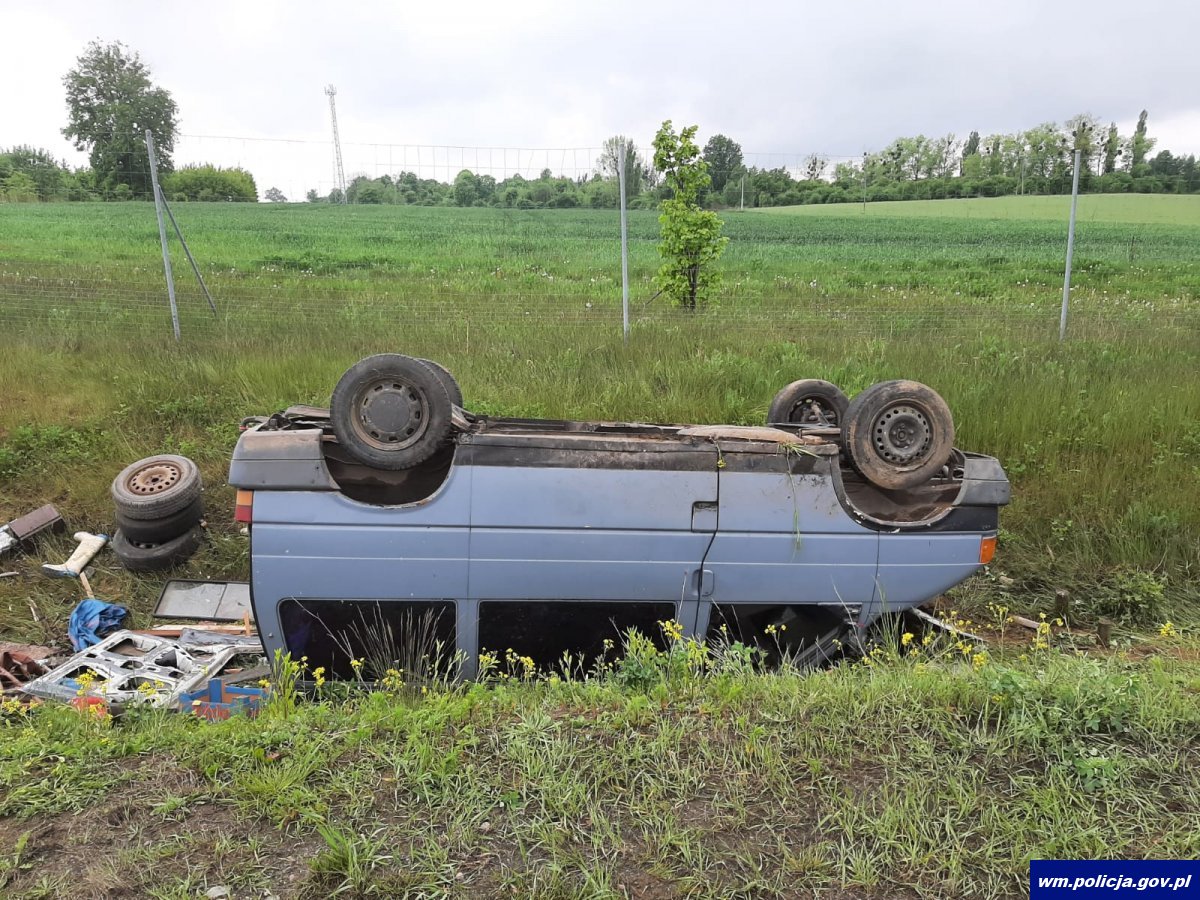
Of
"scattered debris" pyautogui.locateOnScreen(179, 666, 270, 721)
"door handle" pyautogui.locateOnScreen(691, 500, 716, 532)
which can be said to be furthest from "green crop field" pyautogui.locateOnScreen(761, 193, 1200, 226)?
"scattered debris" pyautogui.locateOnScreen(179, 666, 270, 721)

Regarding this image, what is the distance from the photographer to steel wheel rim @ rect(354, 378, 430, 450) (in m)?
3.91

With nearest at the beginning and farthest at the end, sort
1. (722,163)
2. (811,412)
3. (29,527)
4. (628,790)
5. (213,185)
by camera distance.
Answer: (628,790) → (811,412) → (29,527) → (722,163) → (213,185)

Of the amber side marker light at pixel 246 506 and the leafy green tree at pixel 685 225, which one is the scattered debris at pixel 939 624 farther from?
the leafy green tree at pixel 685 225

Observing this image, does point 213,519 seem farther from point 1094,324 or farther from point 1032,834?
point 1094,324

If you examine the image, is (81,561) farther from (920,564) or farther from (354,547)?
(920,564)

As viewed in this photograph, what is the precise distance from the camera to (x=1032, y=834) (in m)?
2.36

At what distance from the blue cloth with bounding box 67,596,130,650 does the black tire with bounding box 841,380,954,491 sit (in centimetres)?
514

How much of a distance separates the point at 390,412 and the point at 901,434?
275cm

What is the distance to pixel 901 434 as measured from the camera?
421 centimetres

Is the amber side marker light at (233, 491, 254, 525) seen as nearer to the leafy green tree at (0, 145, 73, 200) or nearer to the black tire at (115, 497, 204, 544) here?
the black tire at (115, 497, 204, 544)

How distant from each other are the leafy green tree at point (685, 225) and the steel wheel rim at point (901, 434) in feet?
20.6

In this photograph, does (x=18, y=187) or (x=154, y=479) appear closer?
(x=154, y=479)

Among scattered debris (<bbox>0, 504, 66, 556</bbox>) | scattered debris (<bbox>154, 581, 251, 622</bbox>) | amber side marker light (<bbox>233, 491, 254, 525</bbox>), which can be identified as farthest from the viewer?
scattered debris (<bbox>0, 504, 66, 556</bbox>)

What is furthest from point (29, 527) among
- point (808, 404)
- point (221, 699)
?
point (808, 404)
